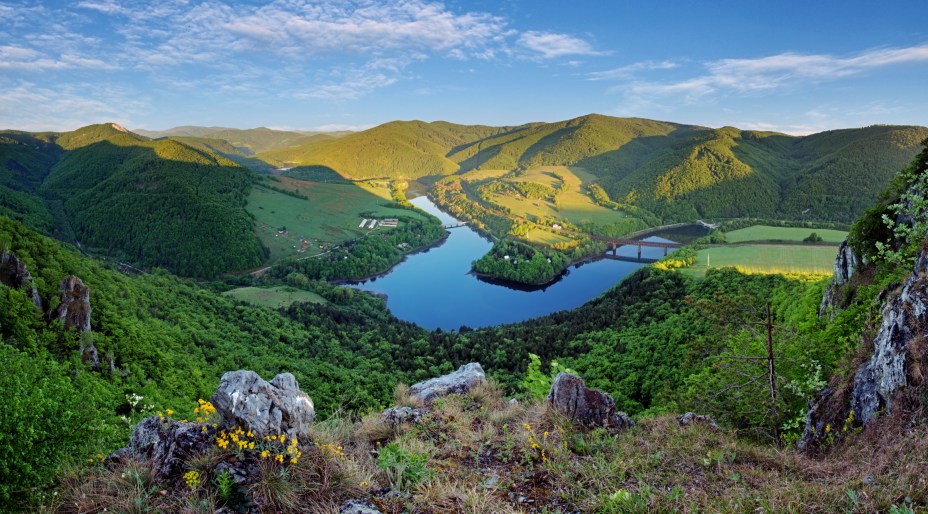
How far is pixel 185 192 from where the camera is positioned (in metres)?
102

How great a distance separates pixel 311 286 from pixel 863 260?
75.3 m

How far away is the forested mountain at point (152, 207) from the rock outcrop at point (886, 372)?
94.3 meters

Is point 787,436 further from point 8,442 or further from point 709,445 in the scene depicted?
point 8,442

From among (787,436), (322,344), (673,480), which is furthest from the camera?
(322,344)

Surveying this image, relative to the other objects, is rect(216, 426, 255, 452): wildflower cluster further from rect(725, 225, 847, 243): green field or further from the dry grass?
rect(725, 225, 847, 243): green field

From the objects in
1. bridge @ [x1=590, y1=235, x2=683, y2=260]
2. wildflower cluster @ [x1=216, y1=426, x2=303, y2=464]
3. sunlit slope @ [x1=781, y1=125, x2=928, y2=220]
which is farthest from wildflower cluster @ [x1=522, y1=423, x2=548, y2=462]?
sunlit slope @ [x1=781, y1=125, x2=928, y2=220]

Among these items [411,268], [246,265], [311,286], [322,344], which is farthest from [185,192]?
[322,344]

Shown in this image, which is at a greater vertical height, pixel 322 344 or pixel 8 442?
pixel 8 442

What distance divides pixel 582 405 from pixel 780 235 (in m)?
93.2

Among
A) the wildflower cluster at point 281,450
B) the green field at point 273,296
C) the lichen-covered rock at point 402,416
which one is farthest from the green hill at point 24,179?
the wildflower cluster at point 281,450

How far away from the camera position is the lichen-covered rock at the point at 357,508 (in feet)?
15.7

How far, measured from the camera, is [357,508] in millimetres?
4832

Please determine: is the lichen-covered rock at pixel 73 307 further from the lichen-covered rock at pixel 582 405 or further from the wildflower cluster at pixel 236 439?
the lichen-covered rock at pixel 582 405

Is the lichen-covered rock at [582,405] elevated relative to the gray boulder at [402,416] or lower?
elevated
